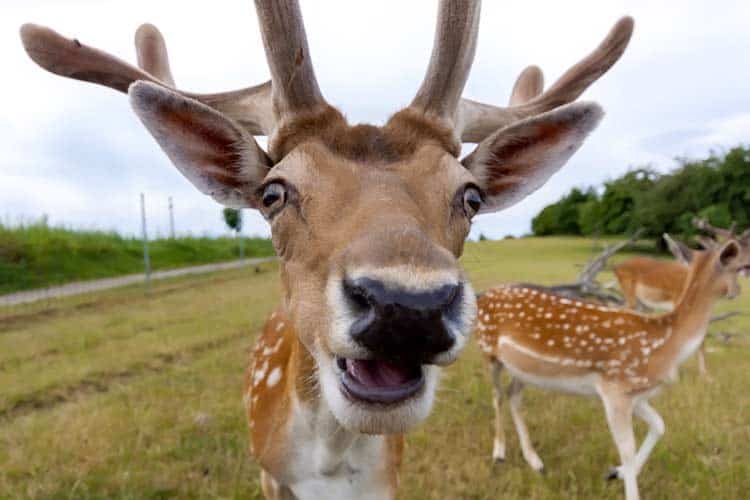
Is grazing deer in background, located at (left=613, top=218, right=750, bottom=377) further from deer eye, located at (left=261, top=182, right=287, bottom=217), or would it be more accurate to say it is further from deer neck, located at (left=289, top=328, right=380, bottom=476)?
deer eye, located at (left=261, top=182, right=287, bottom=217)

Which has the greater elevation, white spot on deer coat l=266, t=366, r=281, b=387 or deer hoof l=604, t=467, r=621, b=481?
white spot on deer coat l=266, t=366, r=281, b=387

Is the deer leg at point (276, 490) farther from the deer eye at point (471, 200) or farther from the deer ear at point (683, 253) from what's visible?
the deer ear at point (683, 253)

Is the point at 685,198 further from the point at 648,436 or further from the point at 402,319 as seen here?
the point at 402,319

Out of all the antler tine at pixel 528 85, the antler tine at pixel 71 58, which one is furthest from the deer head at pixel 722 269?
the antler tine at pixel 71 58

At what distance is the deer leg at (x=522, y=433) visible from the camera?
4.30 metres

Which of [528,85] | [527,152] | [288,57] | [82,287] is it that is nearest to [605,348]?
[528,85]

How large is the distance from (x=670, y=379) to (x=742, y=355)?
5.65 metres

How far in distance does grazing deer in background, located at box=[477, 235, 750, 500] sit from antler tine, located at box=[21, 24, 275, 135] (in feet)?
9.98

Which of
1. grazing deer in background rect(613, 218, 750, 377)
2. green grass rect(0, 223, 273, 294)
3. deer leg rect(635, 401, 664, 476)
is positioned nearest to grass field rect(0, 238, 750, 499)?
deer leg rect(635, 401, 664, 476)

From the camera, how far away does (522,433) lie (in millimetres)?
4527

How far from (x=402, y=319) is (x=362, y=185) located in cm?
61

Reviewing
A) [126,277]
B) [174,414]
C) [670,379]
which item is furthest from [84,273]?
[670,379]

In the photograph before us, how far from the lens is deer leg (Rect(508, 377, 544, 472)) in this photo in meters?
4.30

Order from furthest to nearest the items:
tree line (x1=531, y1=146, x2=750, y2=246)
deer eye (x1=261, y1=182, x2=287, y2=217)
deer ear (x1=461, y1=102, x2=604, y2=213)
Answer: tree line (x1=531, y1=146, x2=750, y2=246) < deer ear (x1=461, y1=102, x2=604, y2=213) < deer eye (x1=261, y1=182, x2=287, y2=217)
